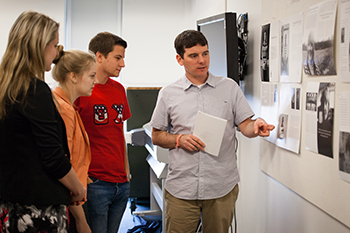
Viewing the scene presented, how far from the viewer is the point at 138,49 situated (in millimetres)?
4410

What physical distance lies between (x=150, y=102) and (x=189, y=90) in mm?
2254

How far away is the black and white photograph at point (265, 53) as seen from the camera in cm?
194

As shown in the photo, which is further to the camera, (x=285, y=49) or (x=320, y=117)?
(x=285, y=49)

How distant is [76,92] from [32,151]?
0.41m

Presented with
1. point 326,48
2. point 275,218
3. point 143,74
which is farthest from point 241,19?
point 143,74

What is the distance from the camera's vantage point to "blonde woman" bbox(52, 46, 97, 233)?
135 centimetres

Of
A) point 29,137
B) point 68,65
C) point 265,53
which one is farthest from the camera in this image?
point 265,53

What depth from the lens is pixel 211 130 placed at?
1.65 metres

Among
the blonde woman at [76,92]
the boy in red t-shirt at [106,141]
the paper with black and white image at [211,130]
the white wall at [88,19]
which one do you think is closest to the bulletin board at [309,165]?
the paper with black and white image at [211,130]

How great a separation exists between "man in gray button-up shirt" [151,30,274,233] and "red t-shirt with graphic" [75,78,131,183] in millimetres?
224

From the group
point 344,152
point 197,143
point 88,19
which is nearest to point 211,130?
point 197,143

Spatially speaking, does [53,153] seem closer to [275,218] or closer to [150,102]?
[275,218]

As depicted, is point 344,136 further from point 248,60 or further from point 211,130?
point 248,60

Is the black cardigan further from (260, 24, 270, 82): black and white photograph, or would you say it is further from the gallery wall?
(260, 24, 270, 82): black and white photograph
